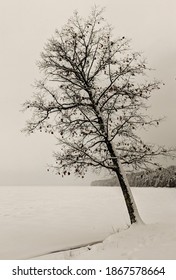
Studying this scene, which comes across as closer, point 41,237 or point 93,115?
point 93,115

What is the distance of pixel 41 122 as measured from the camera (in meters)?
16.2

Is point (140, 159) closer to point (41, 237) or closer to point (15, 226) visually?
point (41, 237)

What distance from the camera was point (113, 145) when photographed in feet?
53.7

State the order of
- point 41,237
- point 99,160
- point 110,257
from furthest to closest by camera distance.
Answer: point 41,237
point 99,160
point 110,257

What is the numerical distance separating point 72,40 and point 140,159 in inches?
254

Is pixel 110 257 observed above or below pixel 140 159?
below

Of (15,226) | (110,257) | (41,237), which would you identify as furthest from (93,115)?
(15,226)
